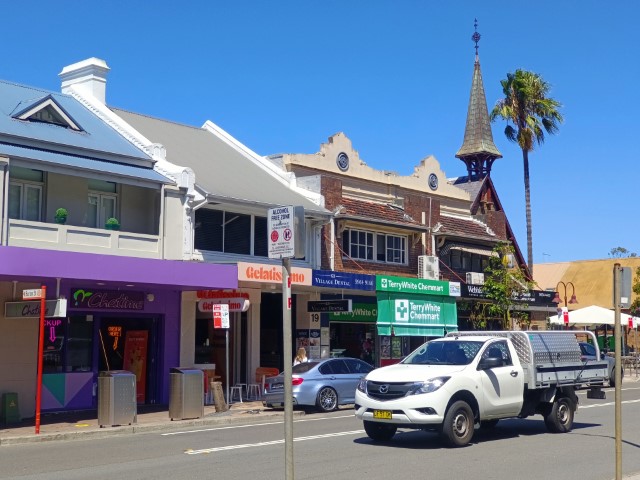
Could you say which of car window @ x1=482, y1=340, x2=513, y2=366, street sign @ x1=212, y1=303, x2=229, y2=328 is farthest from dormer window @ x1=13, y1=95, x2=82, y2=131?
car window @ x1=482, y1=340, x2=513, y2=366

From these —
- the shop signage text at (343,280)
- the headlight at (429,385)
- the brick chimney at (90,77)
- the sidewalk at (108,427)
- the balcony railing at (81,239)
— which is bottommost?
the sidewalk at (108,427)

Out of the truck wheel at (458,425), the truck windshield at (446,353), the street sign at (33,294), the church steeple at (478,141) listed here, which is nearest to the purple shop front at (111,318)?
the street sign at (33,294)

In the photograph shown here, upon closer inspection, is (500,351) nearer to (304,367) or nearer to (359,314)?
(304,367)

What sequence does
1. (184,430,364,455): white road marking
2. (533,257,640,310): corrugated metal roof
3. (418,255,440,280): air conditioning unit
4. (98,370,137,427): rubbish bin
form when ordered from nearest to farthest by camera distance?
(184,430,364,455): white road marking < (98,370,137,427): rubbish bin < (418,255,440,280): air conditioning unit < (533,257,640,310): corrugated metal roof

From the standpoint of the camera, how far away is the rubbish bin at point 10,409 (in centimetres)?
1838

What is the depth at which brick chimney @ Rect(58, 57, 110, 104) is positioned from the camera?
25.9m

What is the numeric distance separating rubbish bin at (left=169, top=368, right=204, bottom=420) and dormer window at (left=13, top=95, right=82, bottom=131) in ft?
24.4

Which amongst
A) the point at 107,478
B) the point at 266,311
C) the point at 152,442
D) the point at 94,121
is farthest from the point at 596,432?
the point at 94,121

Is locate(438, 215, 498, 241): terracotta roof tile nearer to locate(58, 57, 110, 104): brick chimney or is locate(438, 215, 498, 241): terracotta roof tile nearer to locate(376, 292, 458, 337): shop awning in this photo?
locate(376, 292, 458, 337): shop awning

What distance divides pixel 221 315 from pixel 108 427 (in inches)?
172

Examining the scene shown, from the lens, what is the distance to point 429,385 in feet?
43.6

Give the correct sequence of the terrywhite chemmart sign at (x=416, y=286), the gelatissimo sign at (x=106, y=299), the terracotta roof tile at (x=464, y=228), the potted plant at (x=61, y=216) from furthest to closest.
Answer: the terracotta roof tile at (x=464, y=228), the terrywhite chemmart sign at (x=416, y=286), the gelatissimo sign at (x=106, y=299), the potted plant at (x=61, y=216)

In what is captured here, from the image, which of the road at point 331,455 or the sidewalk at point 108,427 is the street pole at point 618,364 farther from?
the sidewalk at point 108,427

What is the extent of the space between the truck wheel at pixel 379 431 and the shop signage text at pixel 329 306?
10.9 m
